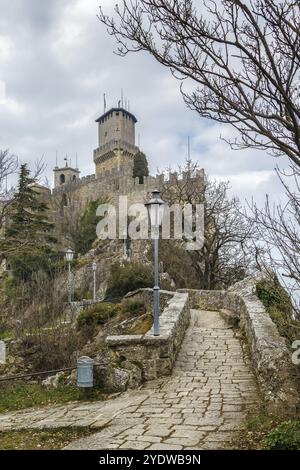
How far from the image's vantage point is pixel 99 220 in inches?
1807

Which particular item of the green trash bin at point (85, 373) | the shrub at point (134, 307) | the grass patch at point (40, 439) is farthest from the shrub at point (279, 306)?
the shrub at point (134, 307)

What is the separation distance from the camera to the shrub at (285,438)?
14.4 ft

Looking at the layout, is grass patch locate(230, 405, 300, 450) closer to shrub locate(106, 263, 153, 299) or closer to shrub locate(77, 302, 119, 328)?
shrub locate(77, 302, 119, 328)

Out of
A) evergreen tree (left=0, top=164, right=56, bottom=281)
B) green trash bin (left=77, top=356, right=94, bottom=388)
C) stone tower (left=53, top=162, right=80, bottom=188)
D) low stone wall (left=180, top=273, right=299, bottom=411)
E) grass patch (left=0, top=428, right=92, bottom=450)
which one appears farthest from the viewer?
stone tower (left=53, top=162, right=80, bottom=188)

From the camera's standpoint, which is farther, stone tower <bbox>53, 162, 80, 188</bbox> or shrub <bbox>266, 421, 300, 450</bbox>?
stone tower <bbox>53, 162, 80, 188</bbox>

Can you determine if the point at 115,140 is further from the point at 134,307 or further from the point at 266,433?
the point at 266,433

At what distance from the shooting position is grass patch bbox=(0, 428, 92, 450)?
548 centimetres

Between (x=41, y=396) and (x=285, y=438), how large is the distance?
17.1 ft

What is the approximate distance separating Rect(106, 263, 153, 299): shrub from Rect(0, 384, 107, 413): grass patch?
13564 mm

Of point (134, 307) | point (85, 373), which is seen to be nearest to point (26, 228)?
point (134, 307)

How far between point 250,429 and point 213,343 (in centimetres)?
541

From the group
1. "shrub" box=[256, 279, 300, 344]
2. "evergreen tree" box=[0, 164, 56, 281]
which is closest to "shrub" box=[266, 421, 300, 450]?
"shrub" box=[256, 279, 300, 344]

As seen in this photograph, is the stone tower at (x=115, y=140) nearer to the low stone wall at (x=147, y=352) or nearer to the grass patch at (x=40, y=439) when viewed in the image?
the low stone wall at (x=147, y=352)
